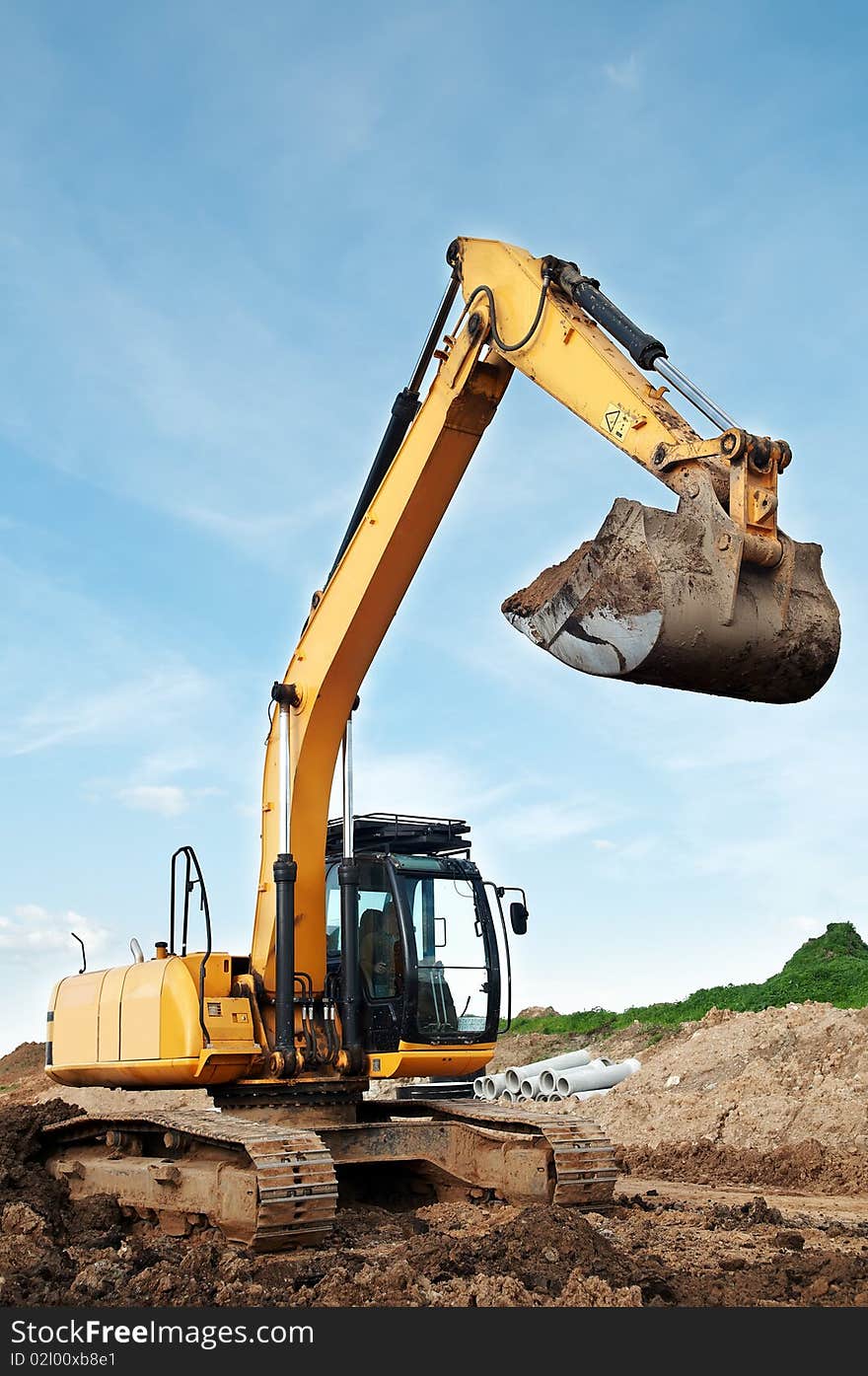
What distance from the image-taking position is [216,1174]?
7867 mm

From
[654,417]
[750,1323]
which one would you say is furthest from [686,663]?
[750,1323]

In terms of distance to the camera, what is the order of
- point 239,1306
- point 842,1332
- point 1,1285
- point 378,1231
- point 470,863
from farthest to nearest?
point 470,863 < point 378,1231 < point 1,1285 < point 239,1306 < point 842,1332

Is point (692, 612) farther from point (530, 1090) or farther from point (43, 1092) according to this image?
point (43, 1092)

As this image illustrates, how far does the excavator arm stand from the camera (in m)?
6.29

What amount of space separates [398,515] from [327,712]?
1605 mm

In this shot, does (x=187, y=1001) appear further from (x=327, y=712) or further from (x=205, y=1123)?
(x=327, y=712)

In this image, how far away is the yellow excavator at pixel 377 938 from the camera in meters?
7.11

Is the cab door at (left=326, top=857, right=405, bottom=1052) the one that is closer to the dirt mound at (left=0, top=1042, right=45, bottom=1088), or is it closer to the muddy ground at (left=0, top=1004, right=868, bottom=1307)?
the muddy ground at (left=0, top=1004, right=868, bottom=1307)

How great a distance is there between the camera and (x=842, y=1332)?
16.7 ft

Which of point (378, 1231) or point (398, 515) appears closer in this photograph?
point (378, 1231)

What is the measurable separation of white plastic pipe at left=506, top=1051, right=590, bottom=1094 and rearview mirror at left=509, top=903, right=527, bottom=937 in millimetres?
8296

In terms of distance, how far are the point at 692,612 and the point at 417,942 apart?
441cm

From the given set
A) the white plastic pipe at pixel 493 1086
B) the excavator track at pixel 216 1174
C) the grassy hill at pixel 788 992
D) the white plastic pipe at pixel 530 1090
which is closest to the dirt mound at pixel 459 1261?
the excavator track at pixel 216 1174

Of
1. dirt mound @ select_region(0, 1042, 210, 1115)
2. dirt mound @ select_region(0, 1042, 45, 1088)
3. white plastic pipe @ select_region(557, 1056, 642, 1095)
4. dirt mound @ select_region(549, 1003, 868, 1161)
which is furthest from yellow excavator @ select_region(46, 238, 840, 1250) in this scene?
dirt mound @ select_region(0, 1042, 45, 1088)
